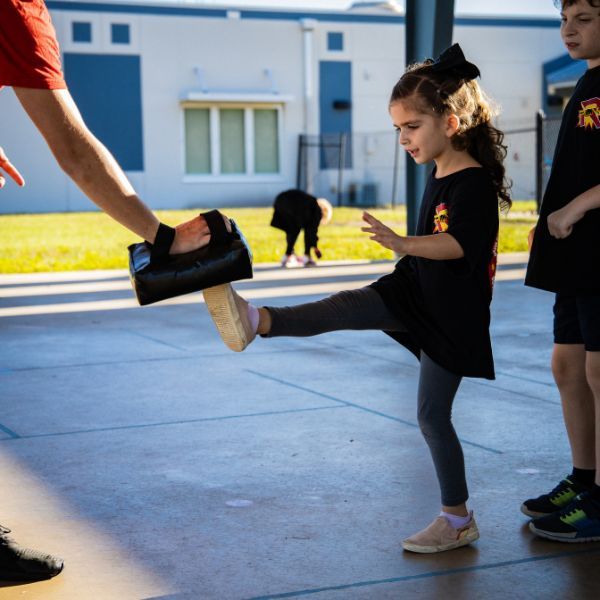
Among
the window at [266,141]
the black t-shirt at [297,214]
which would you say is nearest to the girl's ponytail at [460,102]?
the black t-shirt at [297,214]

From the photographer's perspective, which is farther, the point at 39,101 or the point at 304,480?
the point at 304,480

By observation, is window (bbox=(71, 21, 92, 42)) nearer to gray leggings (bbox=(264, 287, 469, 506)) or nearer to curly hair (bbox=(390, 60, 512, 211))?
curly hair (bbox=(390, 60, 512, 211))

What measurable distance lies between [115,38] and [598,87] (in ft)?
93.1

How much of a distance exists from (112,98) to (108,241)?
47.5 feet

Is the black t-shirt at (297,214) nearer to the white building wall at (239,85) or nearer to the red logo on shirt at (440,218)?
the red logo on shirt at (440,218)

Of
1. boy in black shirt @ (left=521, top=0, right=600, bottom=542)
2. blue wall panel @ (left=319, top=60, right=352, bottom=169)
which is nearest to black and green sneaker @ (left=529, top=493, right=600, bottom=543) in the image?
boy in black shirt @ (left=521, top=0, right=600, bottom=542)

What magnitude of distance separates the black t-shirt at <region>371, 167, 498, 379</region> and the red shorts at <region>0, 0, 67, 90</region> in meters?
1.29

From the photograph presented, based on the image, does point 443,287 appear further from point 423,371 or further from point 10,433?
point 10,433

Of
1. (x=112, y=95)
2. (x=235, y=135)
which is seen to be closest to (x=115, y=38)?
(x=112, y=95)

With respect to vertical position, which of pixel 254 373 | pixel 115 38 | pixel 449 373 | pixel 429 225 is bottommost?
pixel 254 373

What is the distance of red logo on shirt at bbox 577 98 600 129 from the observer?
342 cm

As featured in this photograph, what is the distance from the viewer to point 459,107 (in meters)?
3.53

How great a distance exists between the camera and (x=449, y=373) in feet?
11.3

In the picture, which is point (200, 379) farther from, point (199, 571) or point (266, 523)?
point (199, 571)
